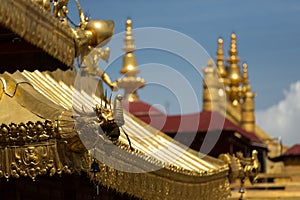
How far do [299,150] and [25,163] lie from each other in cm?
2074

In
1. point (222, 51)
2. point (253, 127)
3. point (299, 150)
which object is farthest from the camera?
point (222, 51)

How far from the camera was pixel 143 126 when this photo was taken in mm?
14000

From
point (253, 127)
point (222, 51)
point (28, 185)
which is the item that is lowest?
point (28, 185)

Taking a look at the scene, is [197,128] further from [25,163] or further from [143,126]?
[25,163]

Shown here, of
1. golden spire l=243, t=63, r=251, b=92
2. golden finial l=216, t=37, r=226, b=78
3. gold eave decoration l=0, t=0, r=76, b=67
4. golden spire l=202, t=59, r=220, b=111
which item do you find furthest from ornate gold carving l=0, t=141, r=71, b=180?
golden spire l=243, t=63, r=251, b=92

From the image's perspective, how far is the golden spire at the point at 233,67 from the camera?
4125cm

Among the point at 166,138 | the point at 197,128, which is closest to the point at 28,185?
the point at 166,138

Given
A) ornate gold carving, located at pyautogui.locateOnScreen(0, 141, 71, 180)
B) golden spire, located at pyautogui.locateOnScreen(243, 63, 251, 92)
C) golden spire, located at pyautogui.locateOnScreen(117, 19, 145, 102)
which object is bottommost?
ornate gold carving, located at pyautogui.locateOnScreen(0, 141, 71, 180)

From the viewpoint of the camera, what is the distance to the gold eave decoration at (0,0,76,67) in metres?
6.41

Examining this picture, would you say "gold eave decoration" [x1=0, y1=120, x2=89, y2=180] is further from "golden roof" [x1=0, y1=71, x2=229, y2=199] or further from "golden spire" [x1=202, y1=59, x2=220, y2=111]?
"golden spire" [x1=202, y1=59, x2=220, y2=111]

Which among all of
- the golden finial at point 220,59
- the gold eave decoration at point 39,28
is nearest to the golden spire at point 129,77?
the golden finial at point 220,59

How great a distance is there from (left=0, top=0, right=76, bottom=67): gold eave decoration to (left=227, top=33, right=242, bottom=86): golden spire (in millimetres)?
33849

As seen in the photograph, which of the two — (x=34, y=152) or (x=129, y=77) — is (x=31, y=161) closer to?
(x=34, y=152)

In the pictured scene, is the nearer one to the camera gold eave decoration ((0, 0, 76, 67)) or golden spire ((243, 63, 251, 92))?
gold eave decoration ((0, 0, 76, 67))
